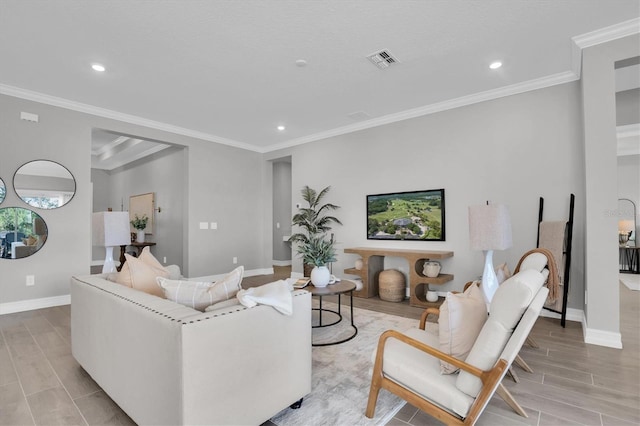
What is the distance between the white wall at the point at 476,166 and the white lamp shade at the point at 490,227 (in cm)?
148

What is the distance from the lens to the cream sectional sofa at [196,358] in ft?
4.49

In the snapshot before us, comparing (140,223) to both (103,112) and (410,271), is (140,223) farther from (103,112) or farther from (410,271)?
Answer: (410,271)

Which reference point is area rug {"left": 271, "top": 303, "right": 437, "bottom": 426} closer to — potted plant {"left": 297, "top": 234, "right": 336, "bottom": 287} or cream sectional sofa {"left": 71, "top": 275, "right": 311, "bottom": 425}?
cream sectional sofa {"left": 71, "top": 275, "right": 311, "bottom": 425}

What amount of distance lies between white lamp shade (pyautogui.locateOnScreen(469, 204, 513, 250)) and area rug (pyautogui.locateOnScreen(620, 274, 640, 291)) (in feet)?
15.9

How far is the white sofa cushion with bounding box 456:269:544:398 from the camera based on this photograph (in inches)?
57.0

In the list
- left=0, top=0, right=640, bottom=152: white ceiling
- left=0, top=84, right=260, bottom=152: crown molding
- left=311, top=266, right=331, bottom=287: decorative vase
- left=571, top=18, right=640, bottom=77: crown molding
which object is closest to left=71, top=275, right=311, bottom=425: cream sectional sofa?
left=311, top=266, right=331, bottom=287: decorative vase

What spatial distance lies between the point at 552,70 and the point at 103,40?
4865mm

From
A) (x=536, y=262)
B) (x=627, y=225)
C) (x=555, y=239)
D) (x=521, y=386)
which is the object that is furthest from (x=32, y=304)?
(x=627, y=225)

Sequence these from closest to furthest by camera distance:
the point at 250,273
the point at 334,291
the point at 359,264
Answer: the point at 334,291 < the point at 359,264 < the point at 250,273

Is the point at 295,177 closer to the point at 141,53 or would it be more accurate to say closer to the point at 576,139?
the point at 141,53

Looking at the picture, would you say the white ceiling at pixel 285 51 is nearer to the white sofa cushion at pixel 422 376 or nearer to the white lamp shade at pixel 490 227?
the white lamp shade at pixel 490 227

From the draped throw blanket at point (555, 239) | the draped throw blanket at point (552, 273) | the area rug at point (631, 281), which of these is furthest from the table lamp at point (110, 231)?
the area rug at point (631, 281)

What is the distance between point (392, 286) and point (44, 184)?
5160 mm

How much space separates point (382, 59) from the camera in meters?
3.44
